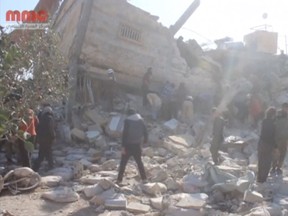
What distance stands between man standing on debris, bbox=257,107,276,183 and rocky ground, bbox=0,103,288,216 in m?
0.30

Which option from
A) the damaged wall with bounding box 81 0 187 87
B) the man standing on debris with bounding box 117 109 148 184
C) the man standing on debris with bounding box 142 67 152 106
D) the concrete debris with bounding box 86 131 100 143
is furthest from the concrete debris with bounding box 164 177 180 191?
the damaged wall with bounding box 81 0 187 87

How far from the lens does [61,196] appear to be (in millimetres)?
6555

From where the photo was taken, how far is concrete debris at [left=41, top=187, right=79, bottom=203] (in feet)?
21.4

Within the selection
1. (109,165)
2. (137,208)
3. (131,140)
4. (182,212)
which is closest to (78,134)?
(109,165)

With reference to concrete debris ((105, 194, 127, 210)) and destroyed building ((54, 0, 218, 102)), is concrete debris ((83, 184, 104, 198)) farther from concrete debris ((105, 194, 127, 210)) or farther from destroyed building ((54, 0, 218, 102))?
destroyed building ((54, 0, 218, 102))

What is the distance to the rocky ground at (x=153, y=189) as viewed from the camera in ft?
20.3

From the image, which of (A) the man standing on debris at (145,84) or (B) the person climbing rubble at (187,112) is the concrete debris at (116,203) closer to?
(B) the person climbing rubble at (187,112)

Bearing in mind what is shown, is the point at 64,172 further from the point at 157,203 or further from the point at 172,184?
the point at 157,203

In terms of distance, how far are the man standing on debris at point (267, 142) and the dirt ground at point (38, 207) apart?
3.24 metres

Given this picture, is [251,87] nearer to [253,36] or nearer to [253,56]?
[253,56]

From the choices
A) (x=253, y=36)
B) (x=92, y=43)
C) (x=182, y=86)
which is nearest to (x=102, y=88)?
(x=92, y=43)

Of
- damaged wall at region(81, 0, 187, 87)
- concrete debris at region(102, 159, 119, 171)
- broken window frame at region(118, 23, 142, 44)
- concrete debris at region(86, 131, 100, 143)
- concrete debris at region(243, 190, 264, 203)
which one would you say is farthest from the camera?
broken window frame at region(118, 23, 142, 44)

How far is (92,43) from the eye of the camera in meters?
13.6

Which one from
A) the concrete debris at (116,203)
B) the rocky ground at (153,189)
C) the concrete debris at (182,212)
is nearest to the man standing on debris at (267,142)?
the rocky ground at (153,189)
